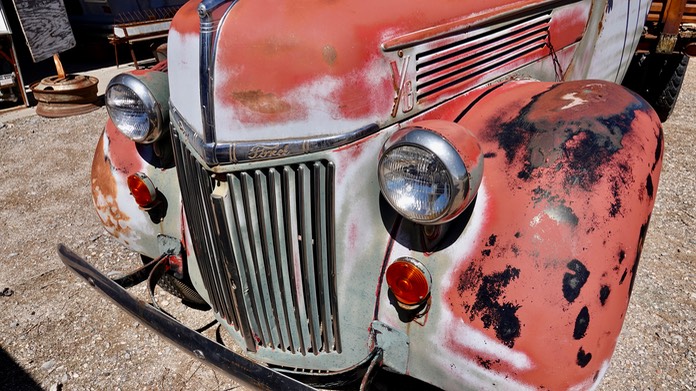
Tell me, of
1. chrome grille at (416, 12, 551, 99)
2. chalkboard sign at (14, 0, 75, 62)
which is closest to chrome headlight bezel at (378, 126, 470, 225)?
chrome grille at (416, 12, 551, 99)

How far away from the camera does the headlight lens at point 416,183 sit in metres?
1.54

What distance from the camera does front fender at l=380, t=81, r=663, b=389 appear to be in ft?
5.23

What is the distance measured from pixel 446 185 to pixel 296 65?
2.05ft

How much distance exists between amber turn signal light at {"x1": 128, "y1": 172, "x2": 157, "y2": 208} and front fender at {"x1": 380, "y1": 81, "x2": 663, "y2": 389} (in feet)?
4.13

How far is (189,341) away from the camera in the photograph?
191cm

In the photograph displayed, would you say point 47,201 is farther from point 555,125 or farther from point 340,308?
point 555,125

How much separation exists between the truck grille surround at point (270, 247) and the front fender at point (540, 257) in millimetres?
279

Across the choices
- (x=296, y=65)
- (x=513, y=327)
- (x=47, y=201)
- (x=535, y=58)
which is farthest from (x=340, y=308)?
(x=47, y=201)

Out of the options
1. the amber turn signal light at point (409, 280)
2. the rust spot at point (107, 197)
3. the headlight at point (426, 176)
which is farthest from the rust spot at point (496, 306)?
the rust spot at point (107, 197)

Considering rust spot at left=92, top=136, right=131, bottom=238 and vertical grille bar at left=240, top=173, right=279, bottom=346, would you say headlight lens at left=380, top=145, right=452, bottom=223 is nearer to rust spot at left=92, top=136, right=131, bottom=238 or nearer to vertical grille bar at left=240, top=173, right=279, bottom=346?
vertical grille bar at left=240, top=173, right=279, bottom=346

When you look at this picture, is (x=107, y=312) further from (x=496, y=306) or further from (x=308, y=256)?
(x=496, y=306)

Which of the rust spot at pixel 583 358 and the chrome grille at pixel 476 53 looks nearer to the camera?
the rust spot at pixel 583 358

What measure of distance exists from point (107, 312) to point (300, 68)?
91.1 inches

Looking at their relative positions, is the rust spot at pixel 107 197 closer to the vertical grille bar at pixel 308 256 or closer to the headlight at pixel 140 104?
the headlight at pixel 140 104
